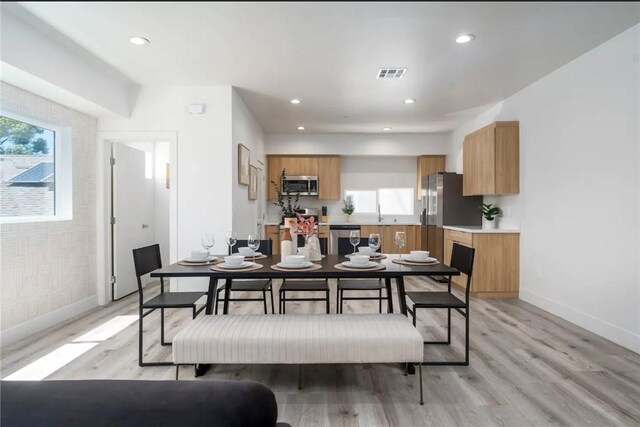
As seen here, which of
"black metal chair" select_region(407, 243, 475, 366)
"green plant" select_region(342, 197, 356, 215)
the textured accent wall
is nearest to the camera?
"black metal chair" select_region(407, 243, 475, 366)

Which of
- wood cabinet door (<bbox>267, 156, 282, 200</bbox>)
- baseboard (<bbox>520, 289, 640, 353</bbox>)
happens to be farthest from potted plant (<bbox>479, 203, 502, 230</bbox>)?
wood cabinet door (<bbox>267, 156, 282, 200</bbox>)

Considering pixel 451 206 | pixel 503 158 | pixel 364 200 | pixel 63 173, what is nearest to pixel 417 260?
pixel 503 158

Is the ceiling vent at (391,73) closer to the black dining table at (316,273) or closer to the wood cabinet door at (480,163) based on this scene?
the wood cabinet door at (480,163)

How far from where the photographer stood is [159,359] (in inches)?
102

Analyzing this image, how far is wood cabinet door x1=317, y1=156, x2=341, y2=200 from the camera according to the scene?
689 cm

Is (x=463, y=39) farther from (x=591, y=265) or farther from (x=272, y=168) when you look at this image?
(x=272, y=168)

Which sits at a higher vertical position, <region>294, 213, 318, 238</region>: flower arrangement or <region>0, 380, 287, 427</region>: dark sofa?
<region>294, 213, 318, 238</region>: flower arrangement

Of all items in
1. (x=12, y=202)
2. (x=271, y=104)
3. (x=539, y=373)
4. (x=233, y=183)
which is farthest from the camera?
(x=271, y=104)

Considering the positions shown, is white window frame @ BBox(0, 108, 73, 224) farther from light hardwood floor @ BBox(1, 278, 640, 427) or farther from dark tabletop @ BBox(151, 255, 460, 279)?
dark tabletop @ BBox(151, 255, 460, 279)

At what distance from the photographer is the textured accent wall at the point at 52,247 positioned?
296 centimetres

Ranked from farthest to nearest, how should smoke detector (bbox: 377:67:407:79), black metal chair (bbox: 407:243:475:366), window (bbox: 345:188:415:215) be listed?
window (bbox: 345:188:415:215) < smoke detector (bbox: 377:67:407:79) < black metal chair (bbox: 407:243:475:366)

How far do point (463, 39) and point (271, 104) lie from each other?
269 centimetres

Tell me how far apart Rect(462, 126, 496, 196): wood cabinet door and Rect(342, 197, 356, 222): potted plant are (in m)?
2.28

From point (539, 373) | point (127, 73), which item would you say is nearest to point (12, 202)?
point (127, 73)
